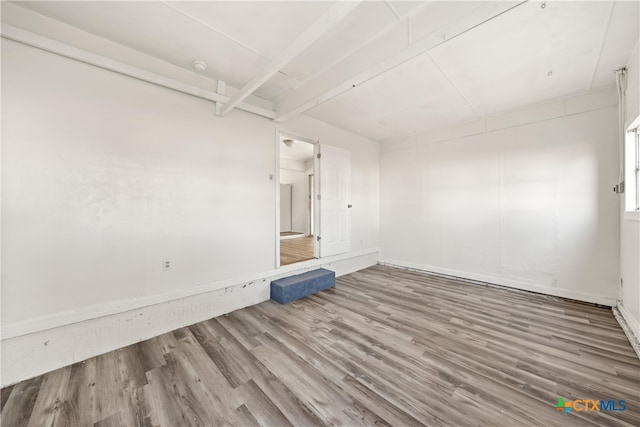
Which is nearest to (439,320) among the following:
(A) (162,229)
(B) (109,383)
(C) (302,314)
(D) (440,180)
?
(C) (302,314)

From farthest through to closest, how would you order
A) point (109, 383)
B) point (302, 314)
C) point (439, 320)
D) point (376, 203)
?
point (376, 203) < point (302, 314) < point (439, 320) < point (109, 383)

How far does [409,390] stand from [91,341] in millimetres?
2654

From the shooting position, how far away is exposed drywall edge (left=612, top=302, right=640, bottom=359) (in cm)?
198

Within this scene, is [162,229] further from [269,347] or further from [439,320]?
A: [439,320]

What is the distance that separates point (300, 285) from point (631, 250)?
3.61m

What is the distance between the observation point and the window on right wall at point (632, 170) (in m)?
2.38

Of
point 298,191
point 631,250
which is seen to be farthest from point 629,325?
point 298,191

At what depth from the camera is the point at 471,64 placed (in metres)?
2.35

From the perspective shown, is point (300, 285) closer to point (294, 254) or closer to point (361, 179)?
point (294, 254)

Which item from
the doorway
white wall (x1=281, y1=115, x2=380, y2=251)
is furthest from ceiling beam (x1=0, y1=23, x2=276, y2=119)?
the doorway

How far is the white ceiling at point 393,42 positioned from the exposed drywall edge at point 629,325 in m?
2.64

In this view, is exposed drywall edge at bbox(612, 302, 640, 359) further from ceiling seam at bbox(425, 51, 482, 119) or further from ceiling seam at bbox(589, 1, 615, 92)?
ceiling seam at bbox(425, 51, 482, 119)

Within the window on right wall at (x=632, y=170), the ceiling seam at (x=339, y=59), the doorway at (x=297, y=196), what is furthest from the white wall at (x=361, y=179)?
the window on right wall at (x=632, y=170)

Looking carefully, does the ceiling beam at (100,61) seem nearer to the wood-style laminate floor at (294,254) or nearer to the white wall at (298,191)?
the wood-style laminate floor at (294,254)
